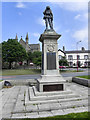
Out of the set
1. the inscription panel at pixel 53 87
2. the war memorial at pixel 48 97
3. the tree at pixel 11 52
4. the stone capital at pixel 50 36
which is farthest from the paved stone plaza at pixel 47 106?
the tree at pixel 11 52

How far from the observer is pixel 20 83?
12023 millimetres

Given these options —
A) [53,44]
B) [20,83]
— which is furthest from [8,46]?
[53,44]

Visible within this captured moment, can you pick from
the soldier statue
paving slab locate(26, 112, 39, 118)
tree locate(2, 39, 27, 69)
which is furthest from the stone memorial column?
tree locate(2, 39, 27, 69)

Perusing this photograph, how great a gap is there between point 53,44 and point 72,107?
15.1ft

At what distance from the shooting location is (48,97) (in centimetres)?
597

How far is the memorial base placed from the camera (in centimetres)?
670

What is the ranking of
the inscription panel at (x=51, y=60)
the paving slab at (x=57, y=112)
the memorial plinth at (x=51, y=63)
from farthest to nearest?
the inscription panel at (x=51, y=60) < the memorial plinth at (x=51, y=63) < the paving slab at (x=57, y=112)

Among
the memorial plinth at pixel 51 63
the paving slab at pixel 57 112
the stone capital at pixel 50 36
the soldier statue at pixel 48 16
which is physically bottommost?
the paving slab at pixel 57 112

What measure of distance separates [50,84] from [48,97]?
1.03 meters

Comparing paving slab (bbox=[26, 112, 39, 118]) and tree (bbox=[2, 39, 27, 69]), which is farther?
tree (bbox=[2, 39, 27, 69])

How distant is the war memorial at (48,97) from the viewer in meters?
4.72

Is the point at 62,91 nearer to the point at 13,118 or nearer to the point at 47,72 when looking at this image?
the point at 47,72

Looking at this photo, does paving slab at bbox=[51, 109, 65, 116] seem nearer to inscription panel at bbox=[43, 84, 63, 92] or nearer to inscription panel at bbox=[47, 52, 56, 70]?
inscription panel at bbox=[43, 84, 63, 92]

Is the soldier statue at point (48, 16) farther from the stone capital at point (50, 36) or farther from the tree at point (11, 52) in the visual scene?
the tree at point (11, 52)
